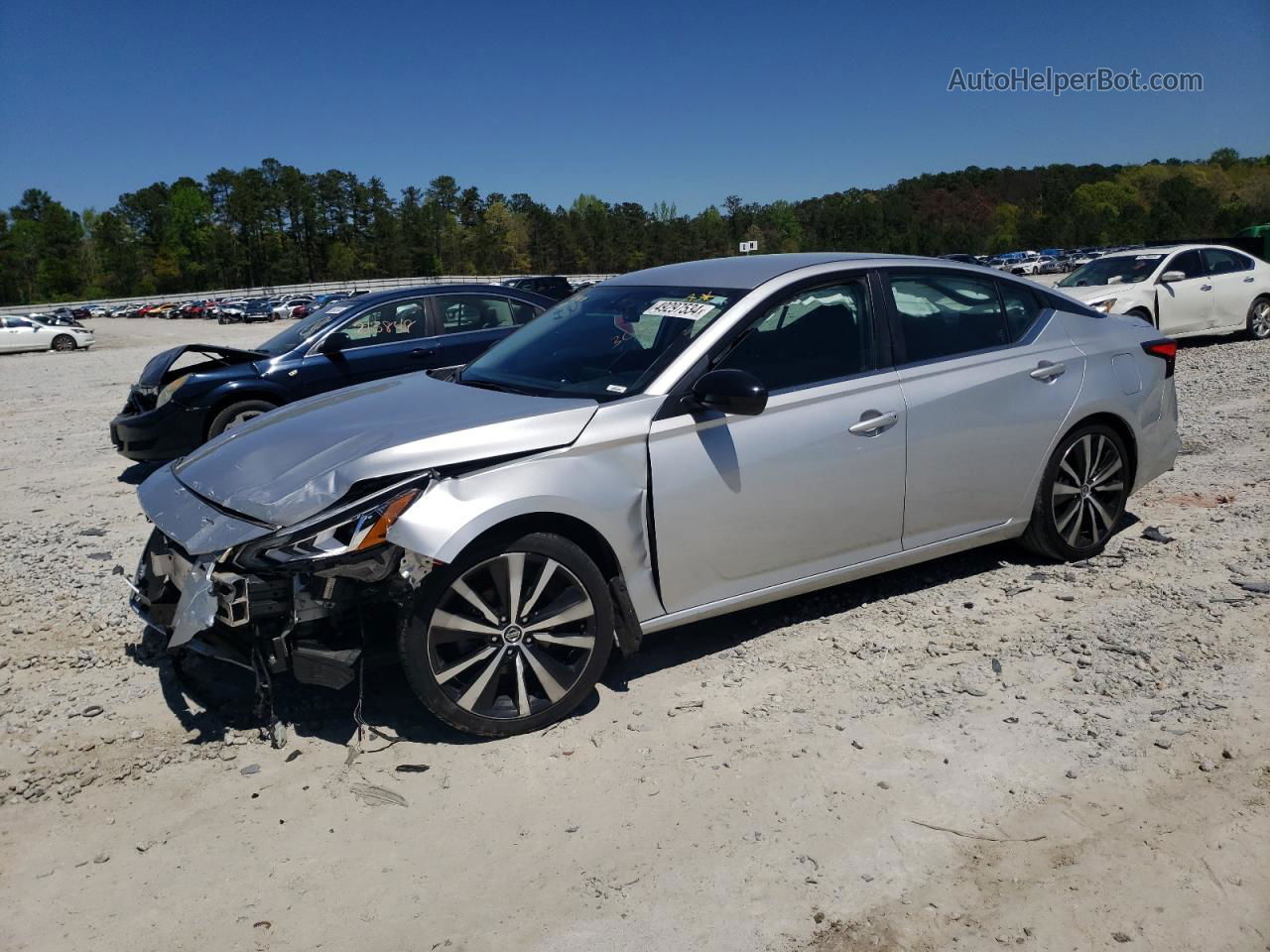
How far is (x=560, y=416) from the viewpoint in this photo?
151 inches

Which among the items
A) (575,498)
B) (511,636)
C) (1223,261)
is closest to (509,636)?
(511,636)

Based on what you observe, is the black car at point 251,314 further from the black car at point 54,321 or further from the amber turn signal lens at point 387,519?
the amber turn signal lens at point 387,519

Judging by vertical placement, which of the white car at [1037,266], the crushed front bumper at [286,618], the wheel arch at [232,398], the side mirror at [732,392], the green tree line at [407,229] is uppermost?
the green tree line at [407,229]

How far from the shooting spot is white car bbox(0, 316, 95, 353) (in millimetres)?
34844

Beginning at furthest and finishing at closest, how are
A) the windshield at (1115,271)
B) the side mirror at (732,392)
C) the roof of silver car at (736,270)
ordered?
1. the windshield at (1115,271)
2. the roof of silver car at (736,270)
3. the side mirror at (732,392)

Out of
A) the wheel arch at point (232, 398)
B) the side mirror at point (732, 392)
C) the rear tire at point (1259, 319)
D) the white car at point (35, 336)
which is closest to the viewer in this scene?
the side mirror at point (732, 392)

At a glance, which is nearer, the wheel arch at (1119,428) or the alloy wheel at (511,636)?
the alloy wheel at (511,636)

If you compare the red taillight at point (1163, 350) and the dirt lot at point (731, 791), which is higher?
the red taillight at point (1163, 350)

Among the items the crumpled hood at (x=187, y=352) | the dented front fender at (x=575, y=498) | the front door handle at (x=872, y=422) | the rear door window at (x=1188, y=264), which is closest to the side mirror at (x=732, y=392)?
the dented front fender at (x=575, y=498)

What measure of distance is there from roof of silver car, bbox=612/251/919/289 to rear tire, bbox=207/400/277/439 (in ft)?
17.0

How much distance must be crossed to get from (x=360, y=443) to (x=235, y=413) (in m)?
5.89

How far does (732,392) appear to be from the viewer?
152 inches

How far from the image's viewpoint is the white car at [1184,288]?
13992mm

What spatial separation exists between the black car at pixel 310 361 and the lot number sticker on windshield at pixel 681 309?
499 centimetres
